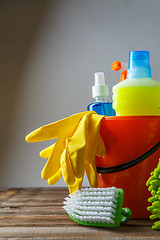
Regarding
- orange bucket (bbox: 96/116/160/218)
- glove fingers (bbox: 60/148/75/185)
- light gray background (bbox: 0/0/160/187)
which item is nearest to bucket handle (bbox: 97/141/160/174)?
orange bucket (bbox: 96/116/160/218)

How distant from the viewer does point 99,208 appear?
0.50 metres

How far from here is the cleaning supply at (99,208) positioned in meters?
0.50

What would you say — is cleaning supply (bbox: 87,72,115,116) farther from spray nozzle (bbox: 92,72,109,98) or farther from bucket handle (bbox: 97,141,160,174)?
bucket handle (bbox: 97,141,160,174)

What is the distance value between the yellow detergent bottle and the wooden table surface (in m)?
0.21

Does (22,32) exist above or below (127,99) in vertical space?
above

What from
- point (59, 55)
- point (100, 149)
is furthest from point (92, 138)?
point (59, 55)

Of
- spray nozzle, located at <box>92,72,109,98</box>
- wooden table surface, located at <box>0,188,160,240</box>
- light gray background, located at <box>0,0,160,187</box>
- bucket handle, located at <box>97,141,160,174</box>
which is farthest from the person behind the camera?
light gray background, located at <box>0,0,160,187</box>

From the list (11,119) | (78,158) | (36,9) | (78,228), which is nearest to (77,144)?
(78,158)

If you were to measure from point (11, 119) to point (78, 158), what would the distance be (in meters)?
0.68

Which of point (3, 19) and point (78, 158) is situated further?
point (3, 19)

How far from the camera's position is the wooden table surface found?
472mm

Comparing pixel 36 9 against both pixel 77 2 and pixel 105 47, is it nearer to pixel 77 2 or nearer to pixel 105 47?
pixel 77 2

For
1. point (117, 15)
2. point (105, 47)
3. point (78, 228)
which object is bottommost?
point (78, 228)

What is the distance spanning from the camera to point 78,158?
1.70ft
